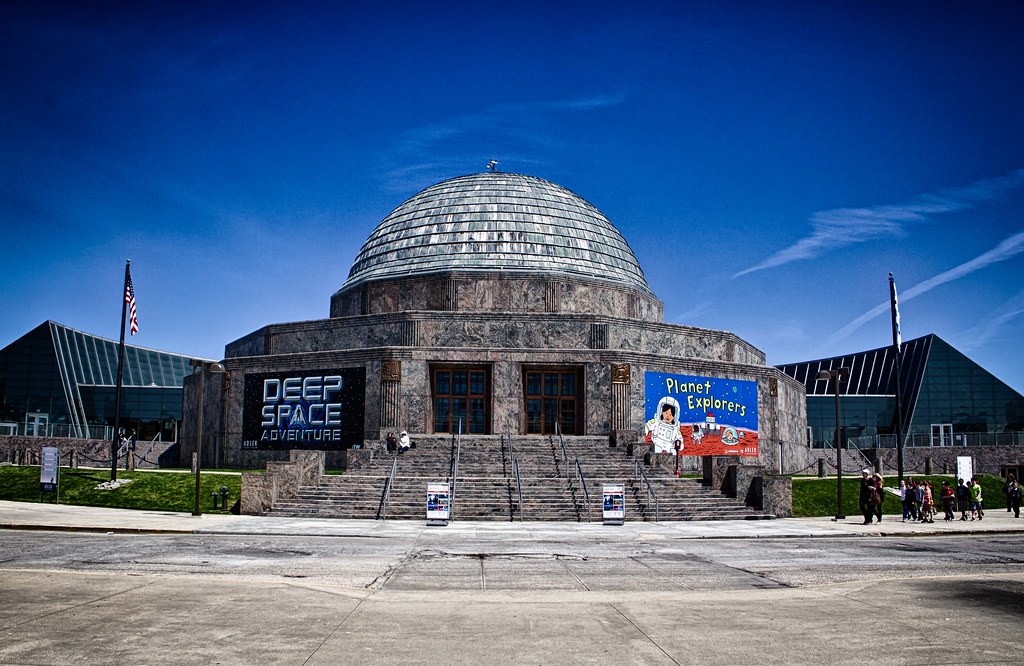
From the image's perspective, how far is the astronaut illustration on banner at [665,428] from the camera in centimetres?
2303

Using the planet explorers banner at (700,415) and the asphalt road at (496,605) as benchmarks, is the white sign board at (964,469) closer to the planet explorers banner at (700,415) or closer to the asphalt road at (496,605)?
the planet explorers banner at (700,415)

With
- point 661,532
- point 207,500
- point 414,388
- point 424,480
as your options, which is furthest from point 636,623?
point 414,388

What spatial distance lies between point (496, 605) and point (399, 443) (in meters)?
14.2

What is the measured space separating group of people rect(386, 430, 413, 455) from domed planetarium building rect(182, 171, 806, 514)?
1.50 feet

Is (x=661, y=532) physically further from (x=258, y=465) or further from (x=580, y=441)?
(x=258, y=465)

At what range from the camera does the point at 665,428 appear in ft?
76.3

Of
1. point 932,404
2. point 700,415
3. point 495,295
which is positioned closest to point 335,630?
point 700,415

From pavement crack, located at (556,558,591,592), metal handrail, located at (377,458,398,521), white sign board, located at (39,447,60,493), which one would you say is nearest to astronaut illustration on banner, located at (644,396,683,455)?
metal handrail, located at (377,458,398,521)

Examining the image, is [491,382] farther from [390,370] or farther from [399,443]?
[399,443]

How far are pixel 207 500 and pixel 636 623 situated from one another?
14.4 meters

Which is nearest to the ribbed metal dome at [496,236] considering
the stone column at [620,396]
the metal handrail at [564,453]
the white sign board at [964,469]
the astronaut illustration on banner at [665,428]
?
the stone column at [620,396]

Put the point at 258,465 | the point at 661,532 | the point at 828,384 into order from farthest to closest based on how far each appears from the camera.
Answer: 1. the point at 828,384
2. the point at 258,465
3. the point at 661,532

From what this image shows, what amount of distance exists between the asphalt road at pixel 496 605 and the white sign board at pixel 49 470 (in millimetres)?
8526

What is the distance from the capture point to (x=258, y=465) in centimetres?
2380
